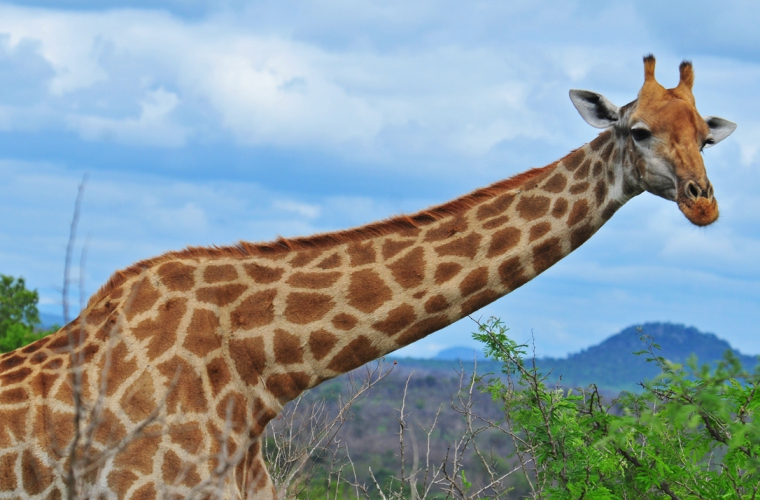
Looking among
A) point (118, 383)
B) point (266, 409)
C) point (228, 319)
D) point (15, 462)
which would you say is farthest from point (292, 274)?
point (15, 462)

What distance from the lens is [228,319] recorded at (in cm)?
716

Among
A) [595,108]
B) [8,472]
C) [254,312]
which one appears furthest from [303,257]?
[595,108]

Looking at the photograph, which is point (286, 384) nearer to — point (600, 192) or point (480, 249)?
point (480, 249)

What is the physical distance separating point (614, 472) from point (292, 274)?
12.2ft

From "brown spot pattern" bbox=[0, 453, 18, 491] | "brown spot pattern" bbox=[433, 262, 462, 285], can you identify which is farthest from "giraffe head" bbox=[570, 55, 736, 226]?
"brown spot pattern" bbox=[0, 453, 18, 491]

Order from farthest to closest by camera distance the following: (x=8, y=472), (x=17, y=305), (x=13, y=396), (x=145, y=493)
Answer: (x=17, y=305), (x=13, y=396), (x=8, y=472), (x=145, y=493)

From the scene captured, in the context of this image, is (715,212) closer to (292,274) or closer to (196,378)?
(292,274)

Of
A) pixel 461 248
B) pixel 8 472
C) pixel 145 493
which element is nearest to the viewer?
pixel 145 493

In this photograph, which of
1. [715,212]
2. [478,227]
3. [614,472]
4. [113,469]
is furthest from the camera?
[614,472]

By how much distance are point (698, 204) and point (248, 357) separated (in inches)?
152

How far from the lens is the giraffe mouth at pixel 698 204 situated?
6984 mm

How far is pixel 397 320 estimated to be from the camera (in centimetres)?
725

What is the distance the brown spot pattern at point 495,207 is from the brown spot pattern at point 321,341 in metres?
1.67

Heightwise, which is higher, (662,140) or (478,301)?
(662,140)
